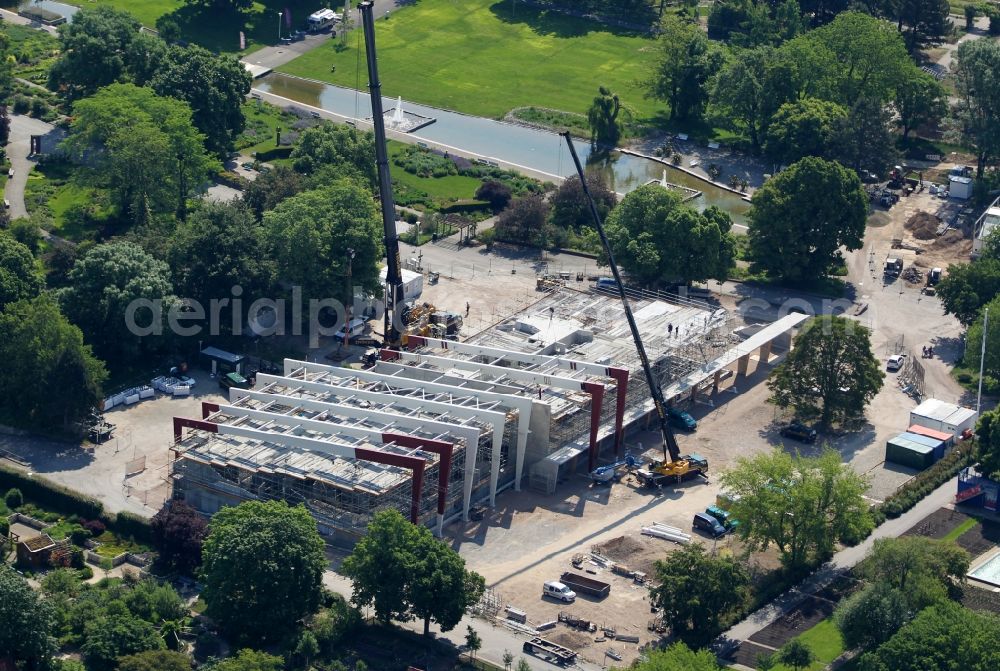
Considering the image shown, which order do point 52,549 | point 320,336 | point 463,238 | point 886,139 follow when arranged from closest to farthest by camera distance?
point 52,549 < point 320,336 < point 463,238 < point 886,139

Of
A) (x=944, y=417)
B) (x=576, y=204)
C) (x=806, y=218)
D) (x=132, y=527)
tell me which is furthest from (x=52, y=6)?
(x=944, y=417)

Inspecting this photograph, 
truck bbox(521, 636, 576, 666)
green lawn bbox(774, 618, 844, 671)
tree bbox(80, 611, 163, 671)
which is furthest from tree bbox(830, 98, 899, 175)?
tree bbox(80, 611, 163, 671)

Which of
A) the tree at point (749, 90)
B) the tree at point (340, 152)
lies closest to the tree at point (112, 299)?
the tree at point (340, 152)

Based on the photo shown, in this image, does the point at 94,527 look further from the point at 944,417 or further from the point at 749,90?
the point at 749,90

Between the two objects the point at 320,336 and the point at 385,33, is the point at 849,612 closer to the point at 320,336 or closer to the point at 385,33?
the point at 320,336

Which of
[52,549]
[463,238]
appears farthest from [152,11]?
[52,549]

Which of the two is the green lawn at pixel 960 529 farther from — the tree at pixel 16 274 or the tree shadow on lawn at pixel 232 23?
the tree shadow on lawn at pixel 232 23
